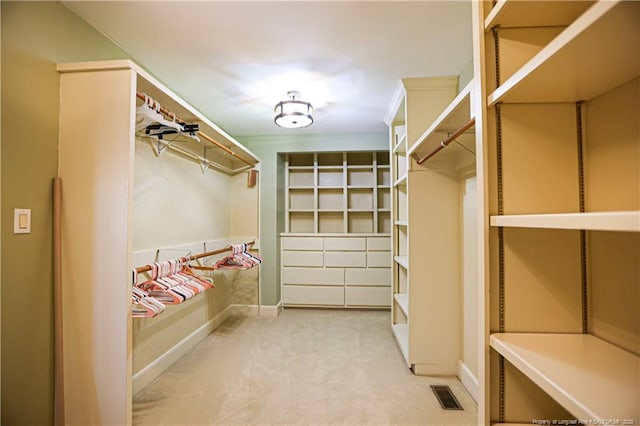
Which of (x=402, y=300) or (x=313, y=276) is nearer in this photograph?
(x=402, y=300)

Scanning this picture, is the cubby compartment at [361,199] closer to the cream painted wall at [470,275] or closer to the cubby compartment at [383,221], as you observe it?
the cubby compartment at [383,221]

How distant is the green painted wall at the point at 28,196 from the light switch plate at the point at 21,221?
0.06ft

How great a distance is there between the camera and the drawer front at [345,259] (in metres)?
3.91

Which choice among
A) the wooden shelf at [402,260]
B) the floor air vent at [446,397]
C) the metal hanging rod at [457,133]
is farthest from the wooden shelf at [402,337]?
the metal hanging rod at [457,133]

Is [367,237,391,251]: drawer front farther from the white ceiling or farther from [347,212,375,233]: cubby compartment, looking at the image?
the white ceiling

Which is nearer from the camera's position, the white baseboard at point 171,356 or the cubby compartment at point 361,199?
the white baseboard at point 171,356

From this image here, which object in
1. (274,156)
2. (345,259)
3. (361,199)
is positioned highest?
(274,156)

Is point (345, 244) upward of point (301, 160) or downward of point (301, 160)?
downward

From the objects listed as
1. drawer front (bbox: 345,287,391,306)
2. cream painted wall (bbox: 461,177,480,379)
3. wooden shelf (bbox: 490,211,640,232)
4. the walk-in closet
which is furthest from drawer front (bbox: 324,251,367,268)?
wooden shelf (bbox: 490,211,640,232)

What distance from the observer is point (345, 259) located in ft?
12.9

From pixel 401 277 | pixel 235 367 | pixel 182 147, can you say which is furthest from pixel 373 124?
pixel 235 367

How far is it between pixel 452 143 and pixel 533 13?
43.7 inches

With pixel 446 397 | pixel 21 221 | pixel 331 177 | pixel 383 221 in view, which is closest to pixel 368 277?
pixel 383 221

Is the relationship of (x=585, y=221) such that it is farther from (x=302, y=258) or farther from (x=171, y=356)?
(x=302, y=258)
